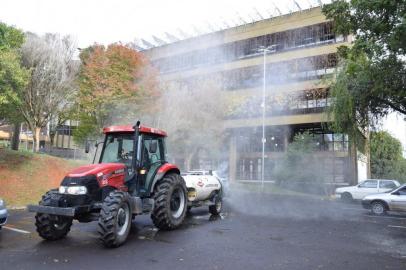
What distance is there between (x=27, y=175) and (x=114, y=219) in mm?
12670

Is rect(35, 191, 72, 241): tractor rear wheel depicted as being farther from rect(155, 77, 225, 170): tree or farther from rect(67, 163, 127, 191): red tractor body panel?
rect(155, 77, 225, 170): tree

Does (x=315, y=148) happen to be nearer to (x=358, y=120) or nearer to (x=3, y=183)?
(x=358, y=120)

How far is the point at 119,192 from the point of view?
7.58 metres

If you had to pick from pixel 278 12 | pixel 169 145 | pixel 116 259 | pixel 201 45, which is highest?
pixel 278 12

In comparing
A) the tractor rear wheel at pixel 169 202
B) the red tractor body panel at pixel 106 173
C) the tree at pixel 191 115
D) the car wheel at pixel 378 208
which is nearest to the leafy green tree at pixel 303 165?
the tree at pixel 191 115

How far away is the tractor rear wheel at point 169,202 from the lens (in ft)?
29.0

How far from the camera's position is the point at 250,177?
35.7m

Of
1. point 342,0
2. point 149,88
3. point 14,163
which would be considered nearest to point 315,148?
point 149,88

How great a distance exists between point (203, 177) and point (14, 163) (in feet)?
36.6

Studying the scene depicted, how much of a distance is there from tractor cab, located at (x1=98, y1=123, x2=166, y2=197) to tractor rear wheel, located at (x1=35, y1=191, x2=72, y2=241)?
1522 mm

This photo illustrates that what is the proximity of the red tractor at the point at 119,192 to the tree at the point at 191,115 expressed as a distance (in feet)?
40.1

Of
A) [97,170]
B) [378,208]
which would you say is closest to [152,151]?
[97,170]

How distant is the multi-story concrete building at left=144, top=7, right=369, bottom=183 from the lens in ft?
66.4

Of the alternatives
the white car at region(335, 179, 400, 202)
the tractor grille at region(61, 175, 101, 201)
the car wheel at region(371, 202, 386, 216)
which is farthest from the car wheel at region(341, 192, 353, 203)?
the tractor grille at region(61, 175, 101, 201)
